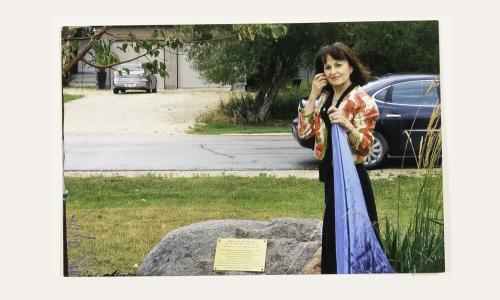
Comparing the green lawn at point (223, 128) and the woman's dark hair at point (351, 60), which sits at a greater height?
the woman's dark hair at point (351, 60)

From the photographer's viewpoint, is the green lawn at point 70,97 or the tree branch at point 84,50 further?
the green lawn at point 70,97

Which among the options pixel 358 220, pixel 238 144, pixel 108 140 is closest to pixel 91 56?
pixel 108 140

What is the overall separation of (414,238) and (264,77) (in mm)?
1775

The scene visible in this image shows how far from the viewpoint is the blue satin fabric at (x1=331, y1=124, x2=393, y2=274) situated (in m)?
7.29

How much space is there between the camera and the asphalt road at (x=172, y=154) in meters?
7.58

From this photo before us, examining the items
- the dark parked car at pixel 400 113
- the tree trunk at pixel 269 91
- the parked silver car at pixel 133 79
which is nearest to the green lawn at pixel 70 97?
the parked silver car at pixel 133 79

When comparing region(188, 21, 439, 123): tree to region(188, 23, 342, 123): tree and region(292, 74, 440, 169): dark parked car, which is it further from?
region(292, 74, 440, 169): dark parked car

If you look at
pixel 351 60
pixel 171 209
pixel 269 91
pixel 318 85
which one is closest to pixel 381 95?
pixel 351 60

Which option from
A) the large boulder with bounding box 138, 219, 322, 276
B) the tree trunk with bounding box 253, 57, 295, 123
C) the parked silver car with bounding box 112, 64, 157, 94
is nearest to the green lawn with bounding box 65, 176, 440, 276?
the large boulder with bounding box 138, 219, 322, 276

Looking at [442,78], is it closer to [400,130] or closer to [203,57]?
[400,130]

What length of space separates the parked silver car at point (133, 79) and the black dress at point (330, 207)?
1408 millimetres

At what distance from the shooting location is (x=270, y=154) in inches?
302

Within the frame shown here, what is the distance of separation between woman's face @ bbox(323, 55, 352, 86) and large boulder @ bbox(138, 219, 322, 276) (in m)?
1.10

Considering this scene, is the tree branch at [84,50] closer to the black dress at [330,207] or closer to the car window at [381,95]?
the black dress at [330,207]
